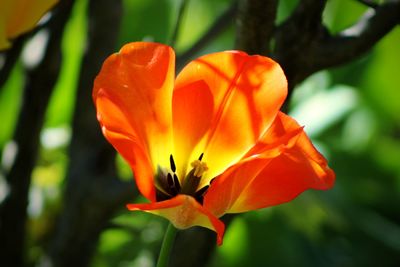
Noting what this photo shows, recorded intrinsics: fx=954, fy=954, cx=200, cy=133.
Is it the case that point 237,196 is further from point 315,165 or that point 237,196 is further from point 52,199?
point 52,199

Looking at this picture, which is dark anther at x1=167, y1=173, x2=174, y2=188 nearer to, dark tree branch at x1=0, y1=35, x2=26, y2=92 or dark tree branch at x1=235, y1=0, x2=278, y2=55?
dark tree branch at x1=235, y1=0, x2=278, y2=55

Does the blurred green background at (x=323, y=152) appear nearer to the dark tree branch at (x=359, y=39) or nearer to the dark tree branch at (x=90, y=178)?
the dark tree branch at (x=90, y=178)

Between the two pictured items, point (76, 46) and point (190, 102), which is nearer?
point (190, 102)

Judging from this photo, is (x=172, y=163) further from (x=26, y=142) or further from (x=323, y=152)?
(x=323, y=152)

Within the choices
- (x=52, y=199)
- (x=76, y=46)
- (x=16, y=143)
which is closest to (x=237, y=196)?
(x=16, y=143)

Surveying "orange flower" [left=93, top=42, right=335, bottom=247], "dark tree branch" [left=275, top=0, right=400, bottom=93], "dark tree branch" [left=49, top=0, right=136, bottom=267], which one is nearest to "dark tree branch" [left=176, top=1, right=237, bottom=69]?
"dark tree branch" [left=49, top=0, right=136, bottom=267]
